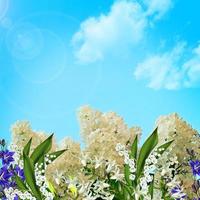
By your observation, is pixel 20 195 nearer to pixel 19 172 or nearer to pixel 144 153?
pixel 144 153

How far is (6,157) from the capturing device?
3900 mm

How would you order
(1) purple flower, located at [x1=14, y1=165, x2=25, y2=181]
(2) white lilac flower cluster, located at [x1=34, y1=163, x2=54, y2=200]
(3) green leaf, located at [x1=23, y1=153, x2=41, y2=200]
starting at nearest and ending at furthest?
1. (2) white lilac flower cluster, located at [x1=34, y1=163, x2=54, y2=200]
2. (3) green leaf, located at [x1=23, y1=153, x2=41, y2=200]
3. (1) purple flower, located at [x1=14, y1=165, x2=25, y2=181]

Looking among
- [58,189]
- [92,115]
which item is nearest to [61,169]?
[58,189]

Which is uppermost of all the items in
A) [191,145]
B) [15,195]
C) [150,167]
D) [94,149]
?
[191,145]

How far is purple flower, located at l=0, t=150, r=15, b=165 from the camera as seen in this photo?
3.86 meters

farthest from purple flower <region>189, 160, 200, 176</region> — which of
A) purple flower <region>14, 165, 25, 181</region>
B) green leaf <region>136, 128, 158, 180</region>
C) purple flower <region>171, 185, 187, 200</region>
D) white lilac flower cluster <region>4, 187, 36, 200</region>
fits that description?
white lilac flower cluster <region>4, 187, 36, 200</region>

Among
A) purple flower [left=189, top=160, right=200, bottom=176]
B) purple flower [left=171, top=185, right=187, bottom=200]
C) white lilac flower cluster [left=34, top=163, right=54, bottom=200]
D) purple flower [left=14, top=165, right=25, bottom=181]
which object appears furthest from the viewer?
purple flower [left=189, top=160, right=200, bottom=176]

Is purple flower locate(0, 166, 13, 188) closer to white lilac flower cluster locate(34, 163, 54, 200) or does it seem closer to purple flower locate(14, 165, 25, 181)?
purple flower locate(14, 165, 25, 181)

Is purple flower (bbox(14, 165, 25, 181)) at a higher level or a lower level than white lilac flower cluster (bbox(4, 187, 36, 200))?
higher

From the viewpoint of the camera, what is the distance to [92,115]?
4.63m

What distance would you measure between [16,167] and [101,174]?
766 millimetres

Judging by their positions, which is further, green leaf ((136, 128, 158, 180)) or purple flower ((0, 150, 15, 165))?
purple flower ((0, 150, 15, 165))

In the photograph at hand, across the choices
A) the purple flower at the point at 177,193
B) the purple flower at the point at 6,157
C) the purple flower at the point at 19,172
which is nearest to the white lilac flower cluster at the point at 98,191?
the purple flower at the point at 177,193

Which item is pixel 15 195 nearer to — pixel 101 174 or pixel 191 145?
pixel 101 174
